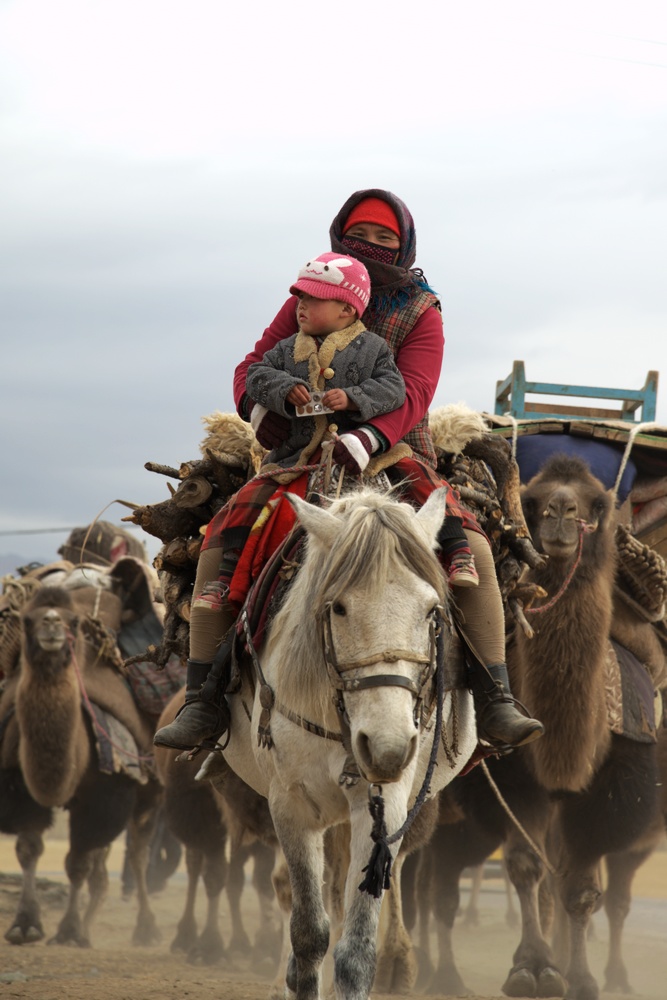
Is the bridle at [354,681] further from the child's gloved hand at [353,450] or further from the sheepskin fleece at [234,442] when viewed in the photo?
the sheepskin fleece at [234,442]

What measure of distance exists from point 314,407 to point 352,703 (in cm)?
145

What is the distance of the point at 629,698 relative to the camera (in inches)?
333

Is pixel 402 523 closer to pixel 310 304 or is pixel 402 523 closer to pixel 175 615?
pixel 310 304

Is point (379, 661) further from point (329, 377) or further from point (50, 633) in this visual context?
point (50, 633)

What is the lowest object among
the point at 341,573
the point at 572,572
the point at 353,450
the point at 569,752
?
the point at 569,752

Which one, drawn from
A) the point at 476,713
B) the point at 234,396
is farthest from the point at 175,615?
the point at 476,713

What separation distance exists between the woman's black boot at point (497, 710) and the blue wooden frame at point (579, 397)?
4.78 m

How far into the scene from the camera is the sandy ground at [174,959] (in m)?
7.66

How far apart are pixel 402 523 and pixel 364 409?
0.90 m

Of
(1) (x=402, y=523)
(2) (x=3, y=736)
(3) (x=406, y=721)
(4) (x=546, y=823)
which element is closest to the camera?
(3) (x=406, y=721)

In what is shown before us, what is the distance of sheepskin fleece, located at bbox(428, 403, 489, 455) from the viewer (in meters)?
6.93

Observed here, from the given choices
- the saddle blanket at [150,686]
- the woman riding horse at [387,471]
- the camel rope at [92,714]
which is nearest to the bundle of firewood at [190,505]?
the woman riding horse at [387,471]

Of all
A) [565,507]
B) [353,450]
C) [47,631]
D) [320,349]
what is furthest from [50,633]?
[353,450]

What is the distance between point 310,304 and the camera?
5.72m
